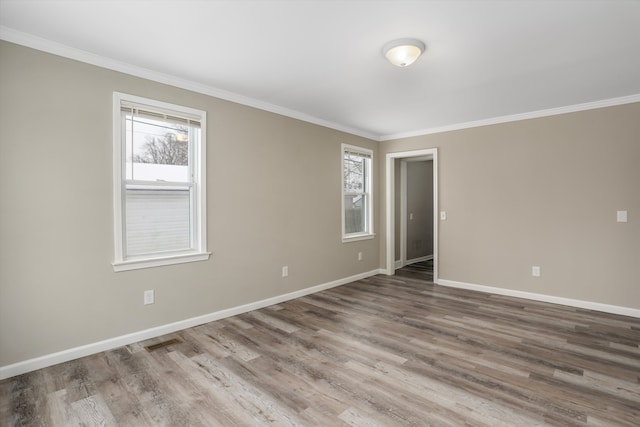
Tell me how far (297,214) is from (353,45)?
93.3 inches

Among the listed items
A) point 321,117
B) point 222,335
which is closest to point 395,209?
point 321,117

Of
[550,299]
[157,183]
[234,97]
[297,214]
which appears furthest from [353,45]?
[550,299]

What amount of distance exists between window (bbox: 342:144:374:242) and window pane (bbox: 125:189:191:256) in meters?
2.54

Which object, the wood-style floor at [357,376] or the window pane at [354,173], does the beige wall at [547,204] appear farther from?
the window pane at [354,173]

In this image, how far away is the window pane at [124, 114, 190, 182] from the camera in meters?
2.96

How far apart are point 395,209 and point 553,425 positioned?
456 cm

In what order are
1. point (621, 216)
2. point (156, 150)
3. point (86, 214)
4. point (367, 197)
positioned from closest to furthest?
point (86, 214) → point (156, 150) → point (621, 216) → point (367, 197)

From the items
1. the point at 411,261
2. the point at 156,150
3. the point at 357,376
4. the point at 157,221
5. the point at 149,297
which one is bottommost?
the point at 357,376

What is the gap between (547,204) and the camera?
4.17 metres

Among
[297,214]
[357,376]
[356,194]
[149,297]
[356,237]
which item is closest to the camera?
[357,376]

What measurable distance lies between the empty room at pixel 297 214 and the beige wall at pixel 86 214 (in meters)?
0.02

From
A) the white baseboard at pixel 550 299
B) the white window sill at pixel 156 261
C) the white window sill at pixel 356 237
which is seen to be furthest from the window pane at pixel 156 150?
the white baseboard at pixel 550 299

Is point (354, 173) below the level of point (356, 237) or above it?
above

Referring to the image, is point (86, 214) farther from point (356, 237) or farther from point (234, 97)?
point (356, 237)
